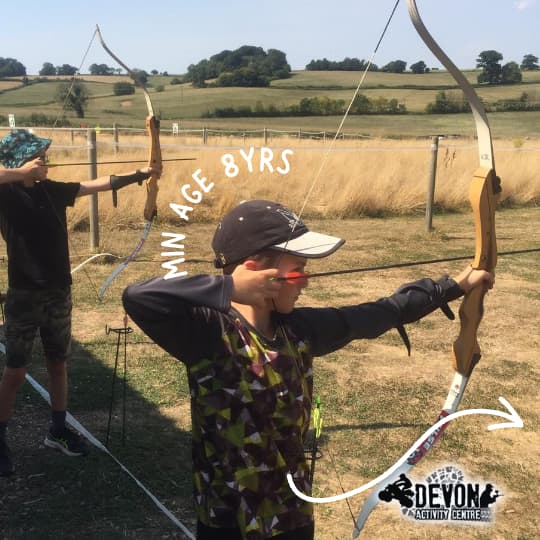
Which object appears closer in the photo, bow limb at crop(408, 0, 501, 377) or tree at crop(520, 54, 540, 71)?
bow limb at crop(408, 0, 501, 377)

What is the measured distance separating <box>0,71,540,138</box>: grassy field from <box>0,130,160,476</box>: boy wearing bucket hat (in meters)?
14.5

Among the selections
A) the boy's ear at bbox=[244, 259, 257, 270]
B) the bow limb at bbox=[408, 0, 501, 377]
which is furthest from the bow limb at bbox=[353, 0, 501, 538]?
the boy's ear at bbox=[244, 259, 257, 270]

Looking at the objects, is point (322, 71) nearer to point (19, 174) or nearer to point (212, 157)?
point (212, 157)

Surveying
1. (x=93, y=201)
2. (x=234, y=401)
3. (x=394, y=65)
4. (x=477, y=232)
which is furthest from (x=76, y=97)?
(x=234, y=401)

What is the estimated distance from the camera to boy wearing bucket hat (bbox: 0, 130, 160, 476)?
2.97 meters

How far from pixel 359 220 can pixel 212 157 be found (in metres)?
3.85

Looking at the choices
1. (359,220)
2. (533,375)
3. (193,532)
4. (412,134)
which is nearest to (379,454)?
(193,532)

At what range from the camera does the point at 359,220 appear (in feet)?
36.6

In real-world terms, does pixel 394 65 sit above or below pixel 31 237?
above

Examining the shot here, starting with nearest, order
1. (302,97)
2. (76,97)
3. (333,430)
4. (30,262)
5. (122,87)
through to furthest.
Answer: (30,262), (333,430), (122,87), (76,97), (302,97)

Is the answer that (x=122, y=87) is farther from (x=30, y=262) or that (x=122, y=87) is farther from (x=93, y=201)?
(x=30, y=262)

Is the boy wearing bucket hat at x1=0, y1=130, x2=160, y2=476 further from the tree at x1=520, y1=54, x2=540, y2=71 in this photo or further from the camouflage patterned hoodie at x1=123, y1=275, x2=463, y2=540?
the tree at x1=520, y1=54, x2=540, y2=71

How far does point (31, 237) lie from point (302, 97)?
3405 cm

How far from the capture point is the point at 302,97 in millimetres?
35625
